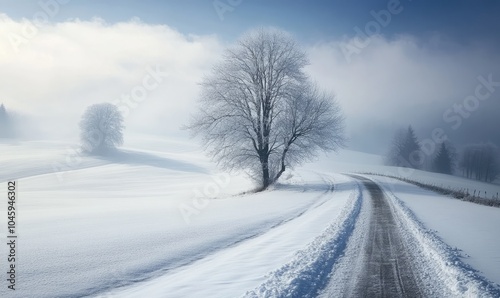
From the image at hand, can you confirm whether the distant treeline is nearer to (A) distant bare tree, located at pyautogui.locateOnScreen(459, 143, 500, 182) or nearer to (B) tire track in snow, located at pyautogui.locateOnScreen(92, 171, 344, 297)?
(A) distant bare tree, located at pyautogui.locateOnScreen(459, 143, 500, 182)

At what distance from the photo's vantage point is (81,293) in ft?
16.6

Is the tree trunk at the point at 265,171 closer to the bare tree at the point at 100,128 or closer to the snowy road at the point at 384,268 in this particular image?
the snowy road at the point at 384,268

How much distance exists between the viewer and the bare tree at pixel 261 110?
79.1 feet

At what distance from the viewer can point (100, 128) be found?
6006 centimetres

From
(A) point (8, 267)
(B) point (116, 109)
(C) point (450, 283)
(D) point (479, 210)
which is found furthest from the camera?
(B) point (116, 109)

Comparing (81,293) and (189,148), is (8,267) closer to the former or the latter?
(81,293)

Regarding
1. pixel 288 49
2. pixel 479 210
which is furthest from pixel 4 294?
pixel 288 49

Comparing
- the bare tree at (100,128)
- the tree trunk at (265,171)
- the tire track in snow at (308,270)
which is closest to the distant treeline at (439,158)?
the tree trunk at (265,171)

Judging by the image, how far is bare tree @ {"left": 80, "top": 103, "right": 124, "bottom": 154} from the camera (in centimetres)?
5934

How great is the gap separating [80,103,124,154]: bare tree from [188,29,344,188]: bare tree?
4515cm

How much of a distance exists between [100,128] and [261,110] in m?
48.2

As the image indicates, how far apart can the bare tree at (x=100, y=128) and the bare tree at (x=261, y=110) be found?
45.1 m

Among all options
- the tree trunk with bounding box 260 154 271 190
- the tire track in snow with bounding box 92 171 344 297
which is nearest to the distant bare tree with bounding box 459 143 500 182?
the tree trunk with bounding box 260 154 271 190

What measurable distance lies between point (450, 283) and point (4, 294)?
27.1 ft
